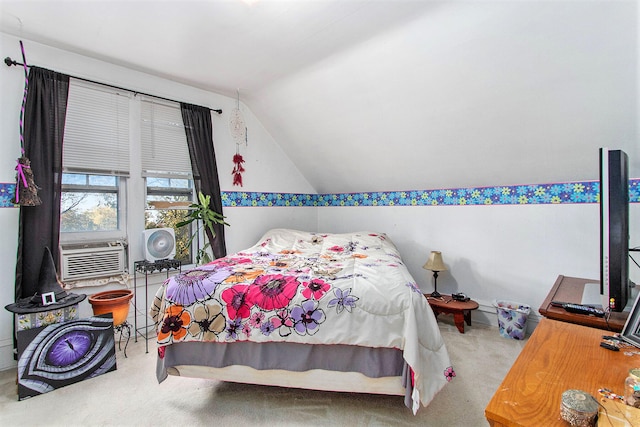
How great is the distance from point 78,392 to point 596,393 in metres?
2.67

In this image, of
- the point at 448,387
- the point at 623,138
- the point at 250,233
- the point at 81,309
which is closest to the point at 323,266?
the point at 448,387

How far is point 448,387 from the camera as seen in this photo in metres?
2.03

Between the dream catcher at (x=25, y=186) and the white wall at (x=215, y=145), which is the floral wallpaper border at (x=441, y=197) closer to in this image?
the white wall at (x=215, y=145)

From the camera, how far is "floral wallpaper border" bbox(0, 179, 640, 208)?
102 inches

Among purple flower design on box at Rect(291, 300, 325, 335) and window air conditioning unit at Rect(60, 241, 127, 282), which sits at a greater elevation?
window air conditioning unit at Rect(60, 241, 127, 282)

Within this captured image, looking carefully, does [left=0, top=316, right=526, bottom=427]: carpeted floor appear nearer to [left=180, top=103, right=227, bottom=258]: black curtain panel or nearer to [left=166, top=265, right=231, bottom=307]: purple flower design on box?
[left=166, top=265, right=231, bottom=307]: purple flower design on box


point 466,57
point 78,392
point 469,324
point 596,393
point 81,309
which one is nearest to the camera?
point 596,393

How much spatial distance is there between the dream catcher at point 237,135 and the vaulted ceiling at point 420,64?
1.10 feet

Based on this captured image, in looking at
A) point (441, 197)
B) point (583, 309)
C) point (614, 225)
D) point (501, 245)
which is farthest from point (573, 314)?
point (441, 197)

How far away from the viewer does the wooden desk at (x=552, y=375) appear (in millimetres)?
732

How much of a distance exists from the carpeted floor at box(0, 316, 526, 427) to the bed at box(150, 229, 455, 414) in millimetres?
161

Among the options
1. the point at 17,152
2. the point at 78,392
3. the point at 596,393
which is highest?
the point at 17,152

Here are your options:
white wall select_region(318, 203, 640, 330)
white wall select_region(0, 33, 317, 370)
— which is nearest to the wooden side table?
white wall select_region(318, 203, 640, 330)

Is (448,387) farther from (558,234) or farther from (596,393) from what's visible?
(558,234)
